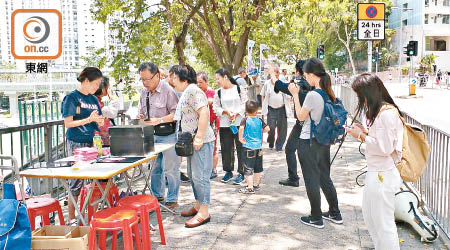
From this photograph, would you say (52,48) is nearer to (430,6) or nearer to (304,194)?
(304,194)

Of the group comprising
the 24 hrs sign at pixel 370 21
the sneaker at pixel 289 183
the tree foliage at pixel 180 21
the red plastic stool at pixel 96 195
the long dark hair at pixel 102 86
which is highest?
the tree foliage at pixel 180 21

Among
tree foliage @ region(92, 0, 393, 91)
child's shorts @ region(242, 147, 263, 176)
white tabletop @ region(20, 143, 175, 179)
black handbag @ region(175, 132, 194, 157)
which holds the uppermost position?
tree foliage @ region(92, 0, 393, 91)

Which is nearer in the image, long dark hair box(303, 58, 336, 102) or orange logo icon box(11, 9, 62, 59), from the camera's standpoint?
long dark hair box(303, 58, 336, 102)

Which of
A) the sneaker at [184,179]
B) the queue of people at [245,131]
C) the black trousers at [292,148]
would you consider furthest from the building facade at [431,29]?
the queue of people at [245,131]

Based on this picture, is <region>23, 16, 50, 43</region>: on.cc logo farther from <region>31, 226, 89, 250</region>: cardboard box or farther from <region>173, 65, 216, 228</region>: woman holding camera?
<region>31, 226, 89, 250</region>: cardboard box

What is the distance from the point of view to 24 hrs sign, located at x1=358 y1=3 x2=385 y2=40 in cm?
851

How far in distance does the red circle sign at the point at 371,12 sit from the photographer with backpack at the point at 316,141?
14.0 ft

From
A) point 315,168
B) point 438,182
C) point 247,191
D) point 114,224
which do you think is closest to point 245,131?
point 247,191

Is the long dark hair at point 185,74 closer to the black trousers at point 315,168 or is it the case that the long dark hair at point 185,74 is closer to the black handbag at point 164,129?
the black handbag at point 164,129

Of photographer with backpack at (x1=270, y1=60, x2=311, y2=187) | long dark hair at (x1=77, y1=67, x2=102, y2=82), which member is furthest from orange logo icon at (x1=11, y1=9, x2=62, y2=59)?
photographer with backpack at (x1=270, y1=60, x2=311, y2=187)

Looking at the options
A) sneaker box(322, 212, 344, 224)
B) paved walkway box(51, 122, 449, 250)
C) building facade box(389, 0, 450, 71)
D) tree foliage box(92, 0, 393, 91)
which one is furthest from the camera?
building facade box(389, 0, 450, 71)

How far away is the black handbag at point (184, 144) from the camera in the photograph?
4809mm

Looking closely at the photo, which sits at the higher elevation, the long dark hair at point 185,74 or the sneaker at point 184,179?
the long dark hair at point 185,74

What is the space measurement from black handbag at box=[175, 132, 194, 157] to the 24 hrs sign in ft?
17.0
